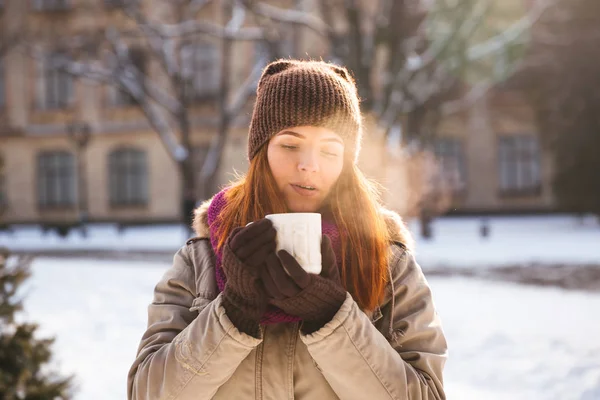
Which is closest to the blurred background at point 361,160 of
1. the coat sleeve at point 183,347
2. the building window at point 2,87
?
the building window at point 2,87

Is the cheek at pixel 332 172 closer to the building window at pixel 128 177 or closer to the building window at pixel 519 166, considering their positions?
the building window at pixel 128 177

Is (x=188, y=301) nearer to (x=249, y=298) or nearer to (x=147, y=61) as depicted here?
(x=249, y=298)

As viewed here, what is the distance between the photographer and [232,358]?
1.49 metres

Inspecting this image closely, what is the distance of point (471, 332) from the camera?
725cm

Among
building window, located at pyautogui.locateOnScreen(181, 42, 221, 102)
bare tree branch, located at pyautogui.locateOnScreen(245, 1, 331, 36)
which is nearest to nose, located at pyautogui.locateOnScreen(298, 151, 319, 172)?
bare tree branch, located at pyautogui.locateOnScreen(245, 1, 331, 36)

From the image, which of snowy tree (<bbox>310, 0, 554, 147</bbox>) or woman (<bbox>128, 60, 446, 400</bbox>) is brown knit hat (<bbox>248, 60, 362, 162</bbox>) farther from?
snowy tree (<bbox>310, 0, 554, 147</bbox>)

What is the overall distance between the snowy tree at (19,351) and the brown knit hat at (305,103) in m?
2.37

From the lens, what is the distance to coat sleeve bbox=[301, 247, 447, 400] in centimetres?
146

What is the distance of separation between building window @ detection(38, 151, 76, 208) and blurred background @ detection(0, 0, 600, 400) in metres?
0.09

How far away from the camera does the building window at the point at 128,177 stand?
28375mm

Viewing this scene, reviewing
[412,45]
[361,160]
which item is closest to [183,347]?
[361,160]

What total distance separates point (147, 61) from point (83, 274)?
18.2 meters

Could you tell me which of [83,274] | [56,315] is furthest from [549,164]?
[56,315]

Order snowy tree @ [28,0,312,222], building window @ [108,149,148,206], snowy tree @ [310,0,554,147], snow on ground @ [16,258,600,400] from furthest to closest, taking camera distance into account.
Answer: building window @ [108,149,148,206]
snowy tree @ [28,0,312,222]
snowy tree @ [310,0,554,147]
snow on ground @ [16,258,600,400]
